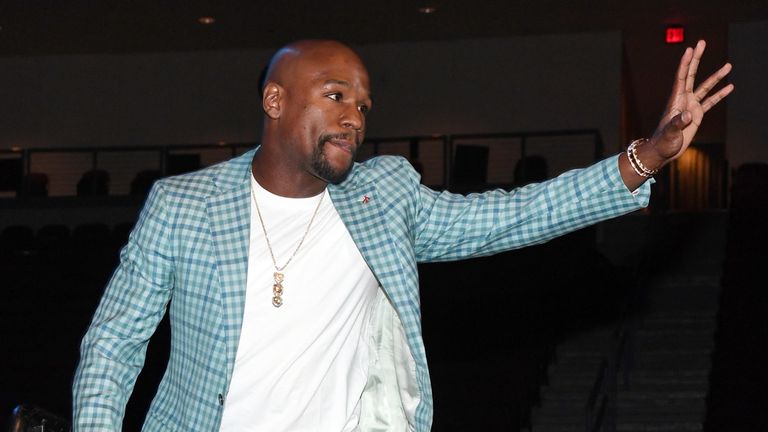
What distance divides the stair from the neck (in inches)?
262

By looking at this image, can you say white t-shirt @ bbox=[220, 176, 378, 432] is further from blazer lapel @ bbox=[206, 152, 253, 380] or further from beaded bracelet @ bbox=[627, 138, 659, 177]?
beaded bracelet @ bbox=[627, 138, 659, 177]

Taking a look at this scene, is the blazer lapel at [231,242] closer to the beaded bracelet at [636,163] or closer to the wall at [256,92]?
the beaded bracelet at [636,163]

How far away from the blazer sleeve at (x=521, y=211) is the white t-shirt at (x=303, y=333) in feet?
0.59

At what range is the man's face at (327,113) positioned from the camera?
2.53 m

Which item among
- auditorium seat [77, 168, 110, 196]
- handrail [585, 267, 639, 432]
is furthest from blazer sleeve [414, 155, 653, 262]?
auditorium seat [77, 168, 110, 196]

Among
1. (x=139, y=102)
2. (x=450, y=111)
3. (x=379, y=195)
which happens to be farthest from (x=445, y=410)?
(x=139, y=102)

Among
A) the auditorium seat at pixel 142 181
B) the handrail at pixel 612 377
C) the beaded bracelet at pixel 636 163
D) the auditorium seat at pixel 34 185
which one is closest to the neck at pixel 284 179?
the beaded bracelet at pixel 636 163

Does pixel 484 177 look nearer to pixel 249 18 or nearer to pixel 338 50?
pixel 249 18

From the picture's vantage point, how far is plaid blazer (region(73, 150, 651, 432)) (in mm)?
2402

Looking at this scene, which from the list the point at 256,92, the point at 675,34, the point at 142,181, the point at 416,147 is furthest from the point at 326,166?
the point at 256,92

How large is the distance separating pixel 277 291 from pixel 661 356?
825 cm

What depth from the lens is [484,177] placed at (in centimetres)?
1398

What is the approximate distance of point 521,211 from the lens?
253cm

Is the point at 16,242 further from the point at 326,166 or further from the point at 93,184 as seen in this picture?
the point at 326,166
